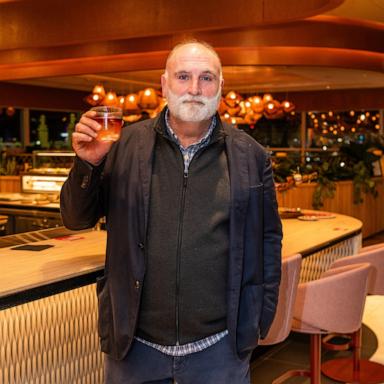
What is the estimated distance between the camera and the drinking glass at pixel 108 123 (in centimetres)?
205

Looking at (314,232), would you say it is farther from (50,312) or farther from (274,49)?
(274,49)

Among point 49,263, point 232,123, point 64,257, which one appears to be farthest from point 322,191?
point 49,263

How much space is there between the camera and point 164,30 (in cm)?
524

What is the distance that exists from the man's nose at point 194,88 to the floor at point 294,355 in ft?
8.53

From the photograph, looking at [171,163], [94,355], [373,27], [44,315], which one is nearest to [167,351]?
[171,163]

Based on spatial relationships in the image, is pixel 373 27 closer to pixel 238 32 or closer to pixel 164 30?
pixel 238 32

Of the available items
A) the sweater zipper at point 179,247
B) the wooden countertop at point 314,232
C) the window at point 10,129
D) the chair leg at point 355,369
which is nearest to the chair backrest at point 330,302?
the wooden countertop at point 314,232

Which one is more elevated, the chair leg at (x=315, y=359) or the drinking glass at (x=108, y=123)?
the drinking glass at (x=108, y=123)

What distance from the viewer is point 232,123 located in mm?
7129

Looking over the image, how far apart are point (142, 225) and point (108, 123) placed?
0.33m

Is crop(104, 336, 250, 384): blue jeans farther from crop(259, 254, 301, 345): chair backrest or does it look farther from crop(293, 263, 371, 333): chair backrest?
crop(293, 263, 371, 333): chair backrest

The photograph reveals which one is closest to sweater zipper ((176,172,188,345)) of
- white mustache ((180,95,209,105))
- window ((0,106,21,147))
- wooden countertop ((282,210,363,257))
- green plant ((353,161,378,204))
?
white mustache ((180,95,209,105))

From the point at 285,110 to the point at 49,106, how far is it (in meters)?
5.30

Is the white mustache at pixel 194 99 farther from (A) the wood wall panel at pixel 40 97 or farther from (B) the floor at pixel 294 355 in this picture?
(A) the wood wall panel at pixel 40 97
